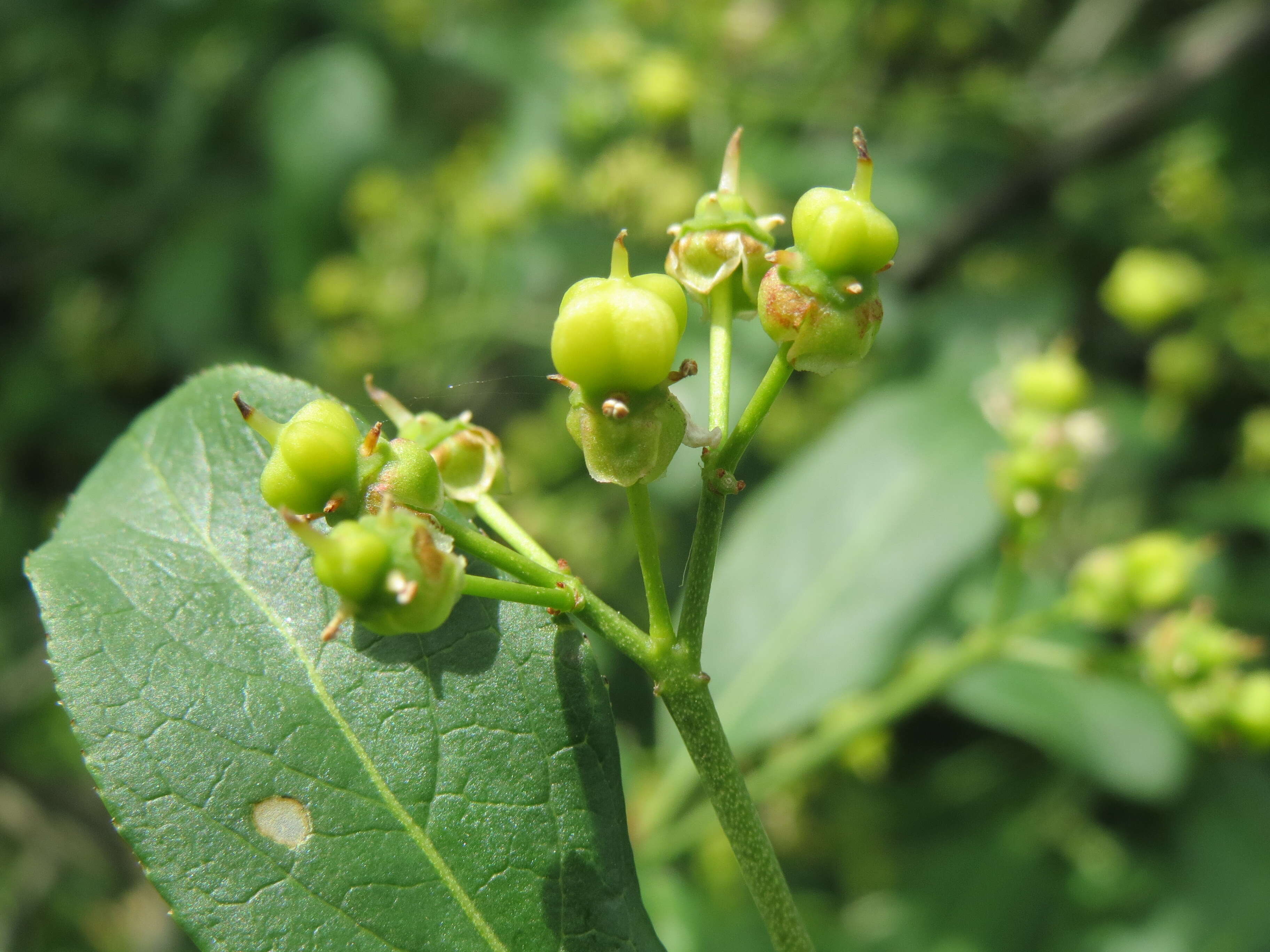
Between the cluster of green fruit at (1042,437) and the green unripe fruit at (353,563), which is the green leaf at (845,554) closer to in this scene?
the cluster of green fruit at (1042,437)

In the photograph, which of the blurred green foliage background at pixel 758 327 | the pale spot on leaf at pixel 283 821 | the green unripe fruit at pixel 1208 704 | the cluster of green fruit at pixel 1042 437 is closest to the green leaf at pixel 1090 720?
the blurred green foliage background at pixel 758 327

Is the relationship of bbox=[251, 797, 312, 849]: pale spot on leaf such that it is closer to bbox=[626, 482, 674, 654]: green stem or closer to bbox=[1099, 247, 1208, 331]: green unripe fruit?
bbox=[626, 482, 674, 654]: green stem

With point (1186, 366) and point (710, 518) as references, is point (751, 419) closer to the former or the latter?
point (710, 518)

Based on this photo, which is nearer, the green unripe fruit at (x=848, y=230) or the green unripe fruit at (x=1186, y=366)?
the green unripe fruit at (x=848, y=230)

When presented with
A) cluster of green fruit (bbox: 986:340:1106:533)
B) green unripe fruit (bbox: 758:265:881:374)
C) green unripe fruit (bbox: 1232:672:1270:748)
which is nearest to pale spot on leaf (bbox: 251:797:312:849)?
green unripe fruit (bbox: 758:265:881:374)

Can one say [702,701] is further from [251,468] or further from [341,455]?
[251,468]

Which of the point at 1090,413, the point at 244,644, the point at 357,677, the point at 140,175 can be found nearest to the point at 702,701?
the point at 357,677
